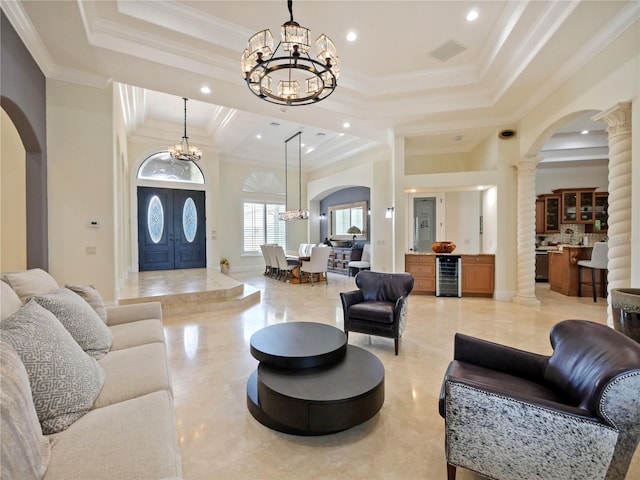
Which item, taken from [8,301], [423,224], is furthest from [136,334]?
[423,224]

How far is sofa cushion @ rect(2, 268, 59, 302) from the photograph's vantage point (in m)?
2.02

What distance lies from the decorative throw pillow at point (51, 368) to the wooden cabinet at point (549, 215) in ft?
33.0

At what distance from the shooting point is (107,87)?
4363mm

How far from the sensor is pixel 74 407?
53.2 inches

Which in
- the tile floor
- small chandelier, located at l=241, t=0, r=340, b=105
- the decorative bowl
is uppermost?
small chandelier, located at l=241, t=0, r=340, b=105

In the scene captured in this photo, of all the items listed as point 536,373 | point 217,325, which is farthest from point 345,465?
point 217,325

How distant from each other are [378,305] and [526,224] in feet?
13.3

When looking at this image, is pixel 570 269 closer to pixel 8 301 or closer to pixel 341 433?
pixel 341 433

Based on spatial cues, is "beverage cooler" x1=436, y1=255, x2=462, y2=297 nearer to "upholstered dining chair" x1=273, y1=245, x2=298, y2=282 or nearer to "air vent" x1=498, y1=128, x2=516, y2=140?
"air vent" x1=498, y1=128, x2=516, y2=140

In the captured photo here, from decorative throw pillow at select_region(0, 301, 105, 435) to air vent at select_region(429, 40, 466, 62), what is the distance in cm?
527

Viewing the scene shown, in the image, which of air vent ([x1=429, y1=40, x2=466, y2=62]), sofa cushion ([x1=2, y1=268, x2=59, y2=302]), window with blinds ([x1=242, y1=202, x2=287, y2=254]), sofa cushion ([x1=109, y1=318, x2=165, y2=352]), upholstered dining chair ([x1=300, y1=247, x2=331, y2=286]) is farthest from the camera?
window with blinds ([x1=242, y1=202, x2=287, y2=254])

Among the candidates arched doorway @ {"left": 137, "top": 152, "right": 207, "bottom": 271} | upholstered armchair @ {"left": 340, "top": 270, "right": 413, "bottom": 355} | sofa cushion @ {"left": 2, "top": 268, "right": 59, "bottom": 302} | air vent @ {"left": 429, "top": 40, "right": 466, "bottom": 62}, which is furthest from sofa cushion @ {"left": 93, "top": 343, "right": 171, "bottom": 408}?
arched doorway @ {"left": 137, "top": 152, "right": 207, "bottom": 271}

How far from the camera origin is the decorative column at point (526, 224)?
5641mm

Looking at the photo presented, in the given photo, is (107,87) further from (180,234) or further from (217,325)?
(180,234)
